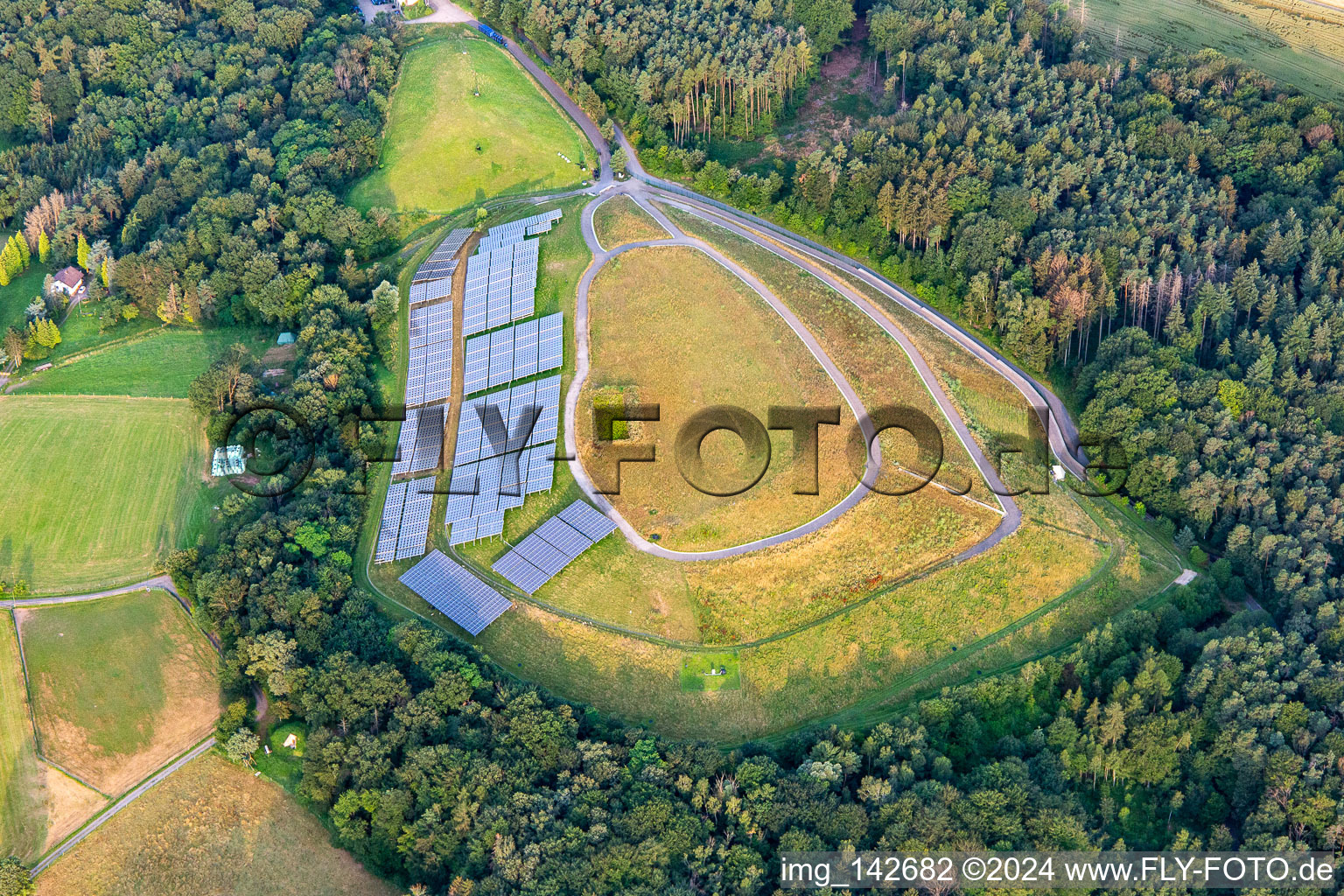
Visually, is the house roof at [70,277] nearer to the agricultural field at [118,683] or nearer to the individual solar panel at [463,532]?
the agricultural field at [118,683]

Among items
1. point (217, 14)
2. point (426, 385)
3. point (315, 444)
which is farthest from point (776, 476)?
point (217, 14)

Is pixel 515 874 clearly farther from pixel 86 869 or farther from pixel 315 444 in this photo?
pixel 315 444

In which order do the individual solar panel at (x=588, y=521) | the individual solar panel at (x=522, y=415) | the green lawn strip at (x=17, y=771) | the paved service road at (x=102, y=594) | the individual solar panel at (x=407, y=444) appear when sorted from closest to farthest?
1. the green lawn strip at (x=17, y=771)
2. the paved service road at (x=102, y=594)
3. the individual solar panel at (x=588, y=521)
4. the individual solar panel at (x=522, y=415)
5. the individual solar panel at (x=407, y=444)

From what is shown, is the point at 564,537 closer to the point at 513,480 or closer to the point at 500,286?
the point at 513,480

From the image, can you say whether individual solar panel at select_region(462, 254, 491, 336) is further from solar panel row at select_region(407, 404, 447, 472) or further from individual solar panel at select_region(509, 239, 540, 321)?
solar panel row at select_region(407, 404, 447, 472)

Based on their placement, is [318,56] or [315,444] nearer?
[315,444]

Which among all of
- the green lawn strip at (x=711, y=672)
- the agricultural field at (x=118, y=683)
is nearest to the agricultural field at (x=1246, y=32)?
the green lawn strip at (x=711, y=672)
